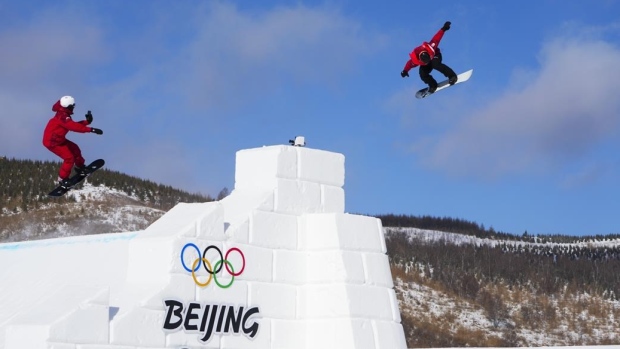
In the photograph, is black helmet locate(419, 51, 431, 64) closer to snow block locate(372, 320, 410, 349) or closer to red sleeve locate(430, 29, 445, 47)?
red sleeve locate(430, 29, 445, 47)

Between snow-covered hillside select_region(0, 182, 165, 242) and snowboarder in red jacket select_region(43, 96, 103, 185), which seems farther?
snow-covered hillside select_region(0, 182, 165, 242)

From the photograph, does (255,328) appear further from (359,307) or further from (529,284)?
Answer: (529,284)

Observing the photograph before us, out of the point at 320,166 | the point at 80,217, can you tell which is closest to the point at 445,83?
the point at 320,166

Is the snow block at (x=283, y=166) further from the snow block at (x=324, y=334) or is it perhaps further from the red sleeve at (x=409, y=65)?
the red sleeve at (x=409, y=65)

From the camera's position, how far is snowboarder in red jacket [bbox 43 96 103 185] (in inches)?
494

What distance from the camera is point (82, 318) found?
8680 mm

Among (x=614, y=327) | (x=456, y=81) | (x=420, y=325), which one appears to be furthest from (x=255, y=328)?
(x=614, y=327)

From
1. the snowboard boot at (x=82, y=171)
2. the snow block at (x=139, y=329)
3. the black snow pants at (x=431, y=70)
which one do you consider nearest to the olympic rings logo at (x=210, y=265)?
the snow block at (x=139, y=329)

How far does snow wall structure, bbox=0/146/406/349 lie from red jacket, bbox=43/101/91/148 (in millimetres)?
1520

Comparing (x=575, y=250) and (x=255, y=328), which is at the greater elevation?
(x=575, y=250)

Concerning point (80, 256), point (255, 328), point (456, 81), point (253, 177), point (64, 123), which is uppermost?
point (456, 81)

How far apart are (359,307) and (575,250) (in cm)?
4619

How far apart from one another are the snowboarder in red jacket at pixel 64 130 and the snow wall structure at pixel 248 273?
152 cm

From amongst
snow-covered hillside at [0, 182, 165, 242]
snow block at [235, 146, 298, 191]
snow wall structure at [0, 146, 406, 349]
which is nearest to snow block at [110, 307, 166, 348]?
snow wall structure at [0, 146, 406, 349]
